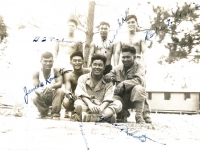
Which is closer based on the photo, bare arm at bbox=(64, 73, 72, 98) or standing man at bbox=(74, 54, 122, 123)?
standing man at bbox=(74, 54, 122, 123)

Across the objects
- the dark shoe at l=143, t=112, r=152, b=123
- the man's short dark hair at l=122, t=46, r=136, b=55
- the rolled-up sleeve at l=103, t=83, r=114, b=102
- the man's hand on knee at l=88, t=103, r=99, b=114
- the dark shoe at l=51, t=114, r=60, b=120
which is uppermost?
the man's short dark hair at l=122, t=46, r=136, b=55

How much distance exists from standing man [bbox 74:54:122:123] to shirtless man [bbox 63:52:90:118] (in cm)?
5

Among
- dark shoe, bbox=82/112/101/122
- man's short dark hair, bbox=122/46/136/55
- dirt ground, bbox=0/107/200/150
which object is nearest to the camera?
dirt ground, bbox=0/107/200/150

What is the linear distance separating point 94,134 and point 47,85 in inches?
29.2

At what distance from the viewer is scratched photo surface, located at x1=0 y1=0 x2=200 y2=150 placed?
2609 mm

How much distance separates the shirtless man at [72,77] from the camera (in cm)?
261

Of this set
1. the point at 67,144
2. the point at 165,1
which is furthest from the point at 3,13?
the point at 165,1

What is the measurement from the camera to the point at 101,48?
264 centimetres

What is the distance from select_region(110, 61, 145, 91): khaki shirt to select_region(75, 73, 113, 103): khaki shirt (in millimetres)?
115

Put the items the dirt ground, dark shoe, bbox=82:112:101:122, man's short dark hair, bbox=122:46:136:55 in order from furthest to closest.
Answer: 1. man's short dark hair, bbox=122:46:136:55
2. dark shoe, bbox=82:112:101:122
3. the dirt ground

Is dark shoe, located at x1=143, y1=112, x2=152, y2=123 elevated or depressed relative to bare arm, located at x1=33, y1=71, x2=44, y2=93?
depressed

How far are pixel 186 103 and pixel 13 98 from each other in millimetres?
1856

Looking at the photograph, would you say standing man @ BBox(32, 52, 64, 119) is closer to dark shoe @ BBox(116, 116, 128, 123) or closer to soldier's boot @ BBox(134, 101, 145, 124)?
dark shoe @ BBox(116, 116, 128, 123)

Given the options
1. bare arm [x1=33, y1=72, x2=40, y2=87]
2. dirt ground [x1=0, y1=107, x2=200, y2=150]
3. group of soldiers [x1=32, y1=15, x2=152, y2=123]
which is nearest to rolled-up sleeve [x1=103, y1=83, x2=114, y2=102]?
group of soldiers [x1=32, y1=15, x2=152, y2=123]
